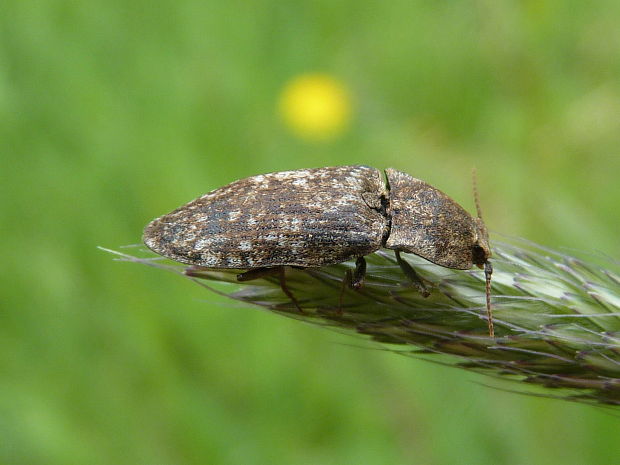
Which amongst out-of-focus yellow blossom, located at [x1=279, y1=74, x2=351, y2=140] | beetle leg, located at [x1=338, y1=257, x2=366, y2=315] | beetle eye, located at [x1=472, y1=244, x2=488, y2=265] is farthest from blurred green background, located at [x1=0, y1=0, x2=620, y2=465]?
beetle leg, located at [x1=338, y1=257, x2=366, y2=315]

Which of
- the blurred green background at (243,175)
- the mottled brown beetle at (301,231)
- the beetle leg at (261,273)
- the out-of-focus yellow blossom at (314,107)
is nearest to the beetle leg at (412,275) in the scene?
the mottled brown beetle at (301,231)

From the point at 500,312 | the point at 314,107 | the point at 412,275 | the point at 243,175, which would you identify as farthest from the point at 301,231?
the point at 314,107

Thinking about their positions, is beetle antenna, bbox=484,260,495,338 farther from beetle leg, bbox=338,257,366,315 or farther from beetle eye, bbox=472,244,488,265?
beetle leg, bbox=338,257,366,315

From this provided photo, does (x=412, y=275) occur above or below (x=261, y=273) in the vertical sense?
above

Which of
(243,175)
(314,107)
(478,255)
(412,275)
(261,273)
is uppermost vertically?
(314,107)

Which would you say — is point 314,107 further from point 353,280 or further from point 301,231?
point 353,280

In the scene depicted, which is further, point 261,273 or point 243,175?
point 243,175

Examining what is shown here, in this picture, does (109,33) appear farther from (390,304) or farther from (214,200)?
(390,304)
